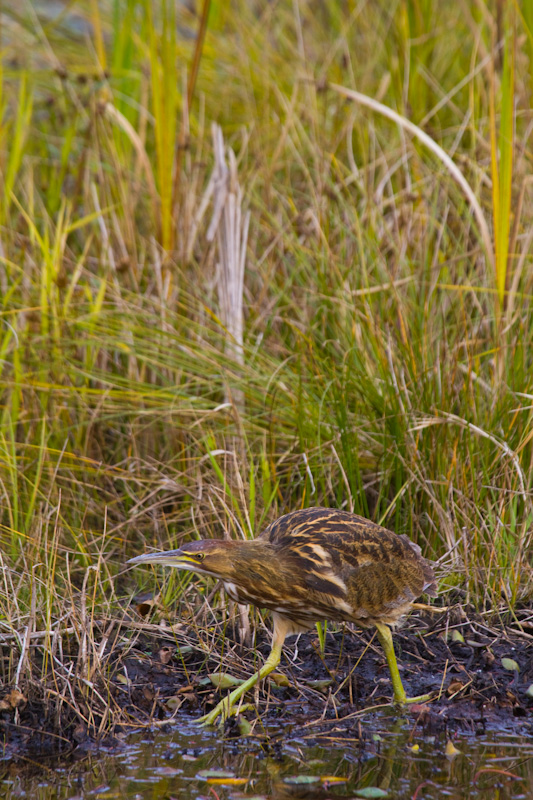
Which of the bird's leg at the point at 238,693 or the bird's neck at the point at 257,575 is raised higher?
the bird's neck at the point at 257,575

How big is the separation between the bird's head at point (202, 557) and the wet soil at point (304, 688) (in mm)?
394

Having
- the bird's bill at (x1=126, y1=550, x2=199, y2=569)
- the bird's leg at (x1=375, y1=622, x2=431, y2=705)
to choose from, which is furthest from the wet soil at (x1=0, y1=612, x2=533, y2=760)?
the bird's bill at (x1=126, y1=550, x2=199, y2=569)

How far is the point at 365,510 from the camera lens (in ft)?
12.8

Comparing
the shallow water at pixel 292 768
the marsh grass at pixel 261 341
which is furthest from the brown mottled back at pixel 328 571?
the marsh grass at pixel 261 341

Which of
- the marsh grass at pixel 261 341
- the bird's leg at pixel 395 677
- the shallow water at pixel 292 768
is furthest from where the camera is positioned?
the marsh grass at pixel 261 341

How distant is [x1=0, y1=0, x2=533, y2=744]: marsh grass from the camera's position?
3709 mm

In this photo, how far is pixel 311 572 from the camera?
9.92 ft

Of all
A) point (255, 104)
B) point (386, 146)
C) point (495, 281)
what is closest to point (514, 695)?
point (495, 281)

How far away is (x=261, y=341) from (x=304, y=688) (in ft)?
6.36

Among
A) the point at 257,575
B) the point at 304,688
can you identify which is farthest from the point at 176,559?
the point at 304,688

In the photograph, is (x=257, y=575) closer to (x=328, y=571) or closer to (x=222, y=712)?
(x=328, y=571)

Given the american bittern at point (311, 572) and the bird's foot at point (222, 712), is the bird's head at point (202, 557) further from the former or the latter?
the bird's foot at point (222, 712)

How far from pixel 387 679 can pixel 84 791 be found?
1152 millimetres

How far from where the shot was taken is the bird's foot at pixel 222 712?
2945mm
